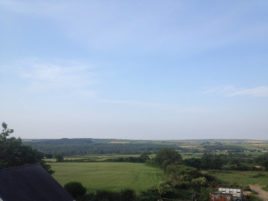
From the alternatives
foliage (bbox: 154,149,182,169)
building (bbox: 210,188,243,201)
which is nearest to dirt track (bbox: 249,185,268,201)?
building (bbox: 210,188,243,201)

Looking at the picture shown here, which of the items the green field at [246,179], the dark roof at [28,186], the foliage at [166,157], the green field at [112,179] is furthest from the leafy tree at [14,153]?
the foliage at [166,157]

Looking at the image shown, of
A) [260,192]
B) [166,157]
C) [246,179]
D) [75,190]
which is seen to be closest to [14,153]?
[75,190]

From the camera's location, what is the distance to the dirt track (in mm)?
46969

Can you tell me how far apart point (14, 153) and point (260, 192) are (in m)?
30.0

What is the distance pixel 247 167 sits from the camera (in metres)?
81.1

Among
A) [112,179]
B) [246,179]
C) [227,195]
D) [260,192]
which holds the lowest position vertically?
[260,192]

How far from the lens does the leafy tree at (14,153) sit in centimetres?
4128

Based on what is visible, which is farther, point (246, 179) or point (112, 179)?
point (246, 179)

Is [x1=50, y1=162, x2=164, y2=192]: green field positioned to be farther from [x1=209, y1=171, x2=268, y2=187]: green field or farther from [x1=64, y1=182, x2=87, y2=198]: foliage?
[x1=209, y1=171, x2=268, y2=187]: green field

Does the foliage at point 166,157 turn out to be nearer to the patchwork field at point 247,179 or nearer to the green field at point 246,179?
the patchwork field at point 247,179

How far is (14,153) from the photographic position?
137ft

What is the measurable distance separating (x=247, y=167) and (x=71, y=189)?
169ft

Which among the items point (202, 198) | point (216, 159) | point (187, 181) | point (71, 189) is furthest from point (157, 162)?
point (71, 189)

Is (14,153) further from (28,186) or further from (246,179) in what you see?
(246,179)
